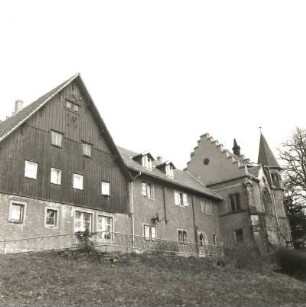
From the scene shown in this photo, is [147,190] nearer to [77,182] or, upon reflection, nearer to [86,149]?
[86,149]

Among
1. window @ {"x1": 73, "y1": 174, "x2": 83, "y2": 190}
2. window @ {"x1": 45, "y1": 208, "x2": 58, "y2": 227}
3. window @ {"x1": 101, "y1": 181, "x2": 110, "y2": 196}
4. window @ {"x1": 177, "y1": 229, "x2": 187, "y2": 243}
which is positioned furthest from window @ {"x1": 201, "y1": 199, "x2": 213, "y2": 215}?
window @ {"x1": 45, "y1": 208, "x2": 58, "y2": 227}

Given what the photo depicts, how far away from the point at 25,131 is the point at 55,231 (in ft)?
20.7

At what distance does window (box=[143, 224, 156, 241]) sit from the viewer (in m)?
31.1

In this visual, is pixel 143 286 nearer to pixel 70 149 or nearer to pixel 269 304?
Result: pixel 269 304

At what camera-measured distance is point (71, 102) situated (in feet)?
93.4

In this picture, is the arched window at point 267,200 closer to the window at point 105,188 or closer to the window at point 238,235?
the window at point 238,235

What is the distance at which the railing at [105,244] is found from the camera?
22.6 m

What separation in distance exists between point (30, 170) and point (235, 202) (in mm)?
23333

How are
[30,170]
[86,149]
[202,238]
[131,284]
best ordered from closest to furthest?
1. [131,284]
2. [30,170]
3. [86,149]
4. [202,238]

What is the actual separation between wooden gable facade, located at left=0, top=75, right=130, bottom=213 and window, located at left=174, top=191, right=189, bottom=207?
651 centimetres

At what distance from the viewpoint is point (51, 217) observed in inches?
978

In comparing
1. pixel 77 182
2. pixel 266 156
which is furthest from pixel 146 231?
pixel 266 156

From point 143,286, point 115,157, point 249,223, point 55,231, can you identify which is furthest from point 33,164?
point 249,223

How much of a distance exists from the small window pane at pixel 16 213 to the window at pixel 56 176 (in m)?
2.82
